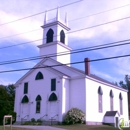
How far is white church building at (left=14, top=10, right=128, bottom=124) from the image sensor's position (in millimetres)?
33500

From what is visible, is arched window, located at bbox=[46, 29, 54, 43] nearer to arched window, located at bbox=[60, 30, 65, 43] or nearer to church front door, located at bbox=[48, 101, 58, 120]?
arched window, located at bbox=[60, 30, 65, 43]

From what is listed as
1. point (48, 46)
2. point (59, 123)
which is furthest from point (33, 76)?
point (59, 123)

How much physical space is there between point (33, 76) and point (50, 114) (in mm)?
7010

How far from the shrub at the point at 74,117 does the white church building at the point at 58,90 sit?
856 millimetres

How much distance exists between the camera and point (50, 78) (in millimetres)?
35094

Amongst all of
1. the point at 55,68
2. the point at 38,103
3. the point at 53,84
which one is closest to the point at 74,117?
the point at 53,84

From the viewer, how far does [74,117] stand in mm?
31312

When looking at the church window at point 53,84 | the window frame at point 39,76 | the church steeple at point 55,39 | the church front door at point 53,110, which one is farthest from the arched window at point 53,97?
the church steeple at point 55,39

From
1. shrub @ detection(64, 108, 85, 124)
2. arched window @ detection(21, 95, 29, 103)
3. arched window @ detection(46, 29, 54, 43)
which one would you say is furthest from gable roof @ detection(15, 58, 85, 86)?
shrub @ detection(64, 108, 85, 124)

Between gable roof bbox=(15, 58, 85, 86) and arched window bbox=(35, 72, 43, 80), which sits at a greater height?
gable roof bbox=(15, 58, 85, 86)

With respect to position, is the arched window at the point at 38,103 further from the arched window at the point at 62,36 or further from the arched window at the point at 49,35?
the arched window at the point at 62,36

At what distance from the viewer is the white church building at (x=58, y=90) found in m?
33.5

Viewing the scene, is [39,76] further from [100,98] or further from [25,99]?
A: [100,98]

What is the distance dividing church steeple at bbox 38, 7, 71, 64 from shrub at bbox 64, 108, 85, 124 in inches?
386
